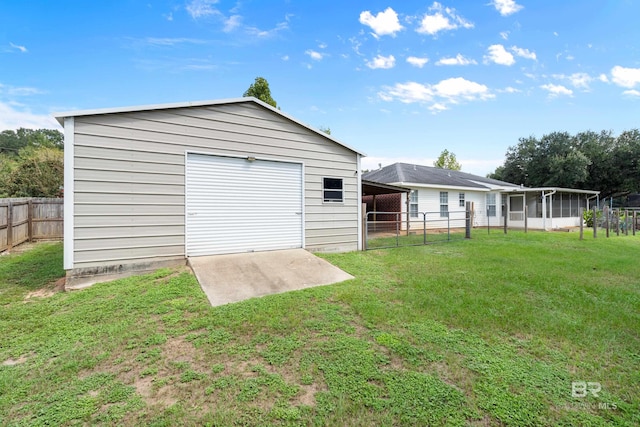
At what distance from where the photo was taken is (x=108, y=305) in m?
3.73

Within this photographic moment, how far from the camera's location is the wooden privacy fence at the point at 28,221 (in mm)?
8180

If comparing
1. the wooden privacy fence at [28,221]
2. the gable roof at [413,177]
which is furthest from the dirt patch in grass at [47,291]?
the gable roof at [413,177]

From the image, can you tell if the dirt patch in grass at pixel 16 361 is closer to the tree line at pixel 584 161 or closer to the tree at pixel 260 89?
the tree at pixel 260 89

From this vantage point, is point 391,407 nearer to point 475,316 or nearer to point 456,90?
point 475,316

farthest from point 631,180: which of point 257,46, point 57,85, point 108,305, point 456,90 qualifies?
point 57,85

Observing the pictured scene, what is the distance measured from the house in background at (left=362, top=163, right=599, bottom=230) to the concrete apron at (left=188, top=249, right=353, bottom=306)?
9.17 metres

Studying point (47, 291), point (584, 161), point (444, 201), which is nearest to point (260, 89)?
point (47, 291)

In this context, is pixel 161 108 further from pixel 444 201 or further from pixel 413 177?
pixel 444 201

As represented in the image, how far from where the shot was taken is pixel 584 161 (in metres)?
23.9

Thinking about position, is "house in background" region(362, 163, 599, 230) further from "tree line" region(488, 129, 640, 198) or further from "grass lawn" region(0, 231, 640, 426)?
"grass lawn" region(0, 231, 640, 426)

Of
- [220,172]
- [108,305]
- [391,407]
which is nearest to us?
[391,407]

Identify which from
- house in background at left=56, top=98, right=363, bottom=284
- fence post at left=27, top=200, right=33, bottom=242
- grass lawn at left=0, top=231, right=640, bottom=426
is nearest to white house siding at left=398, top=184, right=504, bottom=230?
house in background at left=56, top=98, right=363, bottom=284

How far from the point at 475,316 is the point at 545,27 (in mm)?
11373

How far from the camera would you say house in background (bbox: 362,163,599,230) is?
14.6 metres
